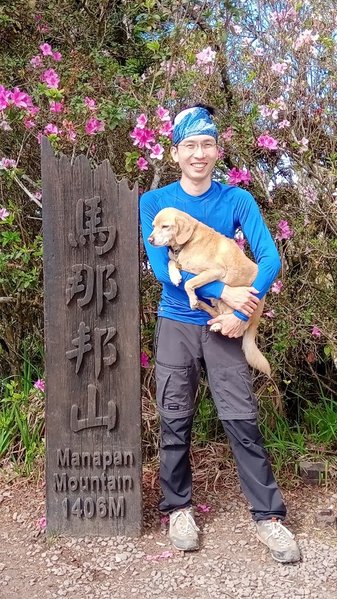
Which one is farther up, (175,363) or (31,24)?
(31,24)

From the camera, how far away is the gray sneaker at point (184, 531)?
2.96 metres

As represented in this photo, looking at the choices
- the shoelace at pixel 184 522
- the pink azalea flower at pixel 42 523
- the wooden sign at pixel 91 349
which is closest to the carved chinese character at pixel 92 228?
the wooden sign at pixel 91 349

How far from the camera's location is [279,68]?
12.7 feet

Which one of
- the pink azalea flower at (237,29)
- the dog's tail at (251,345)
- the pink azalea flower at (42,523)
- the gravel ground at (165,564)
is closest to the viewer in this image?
the gravel ground at (165,564)

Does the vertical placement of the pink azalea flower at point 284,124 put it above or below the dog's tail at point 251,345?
above

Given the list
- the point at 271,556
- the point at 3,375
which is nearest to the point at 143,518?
the point at 271,556

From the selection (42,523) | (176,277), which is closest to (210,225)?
(176,277)

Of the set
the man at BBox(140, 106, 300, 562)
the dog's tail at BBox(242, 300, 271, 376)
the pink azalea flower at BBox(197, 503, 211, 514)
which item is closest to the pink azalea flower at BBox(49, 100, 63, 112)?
the man at BBox(140, 106, 300, 562)

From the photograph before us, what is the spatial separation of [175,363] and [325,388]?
1907 millimetres

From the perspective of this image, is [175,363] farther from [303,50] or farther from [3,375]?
[303,50]

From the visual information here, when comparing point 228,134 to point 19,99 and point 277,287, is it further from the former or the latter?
point 19,99

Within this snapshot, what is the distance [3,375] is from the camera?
443 centimetres

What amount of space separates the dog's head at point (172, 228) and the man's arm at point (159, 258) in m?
0.09

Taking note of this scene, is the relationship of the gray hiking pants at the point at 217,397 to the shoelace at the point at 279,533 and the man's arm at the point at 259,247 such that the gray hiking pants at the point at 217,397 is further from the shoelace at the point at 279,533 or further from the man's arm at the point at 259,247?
the man's arm at the point at 259,247
